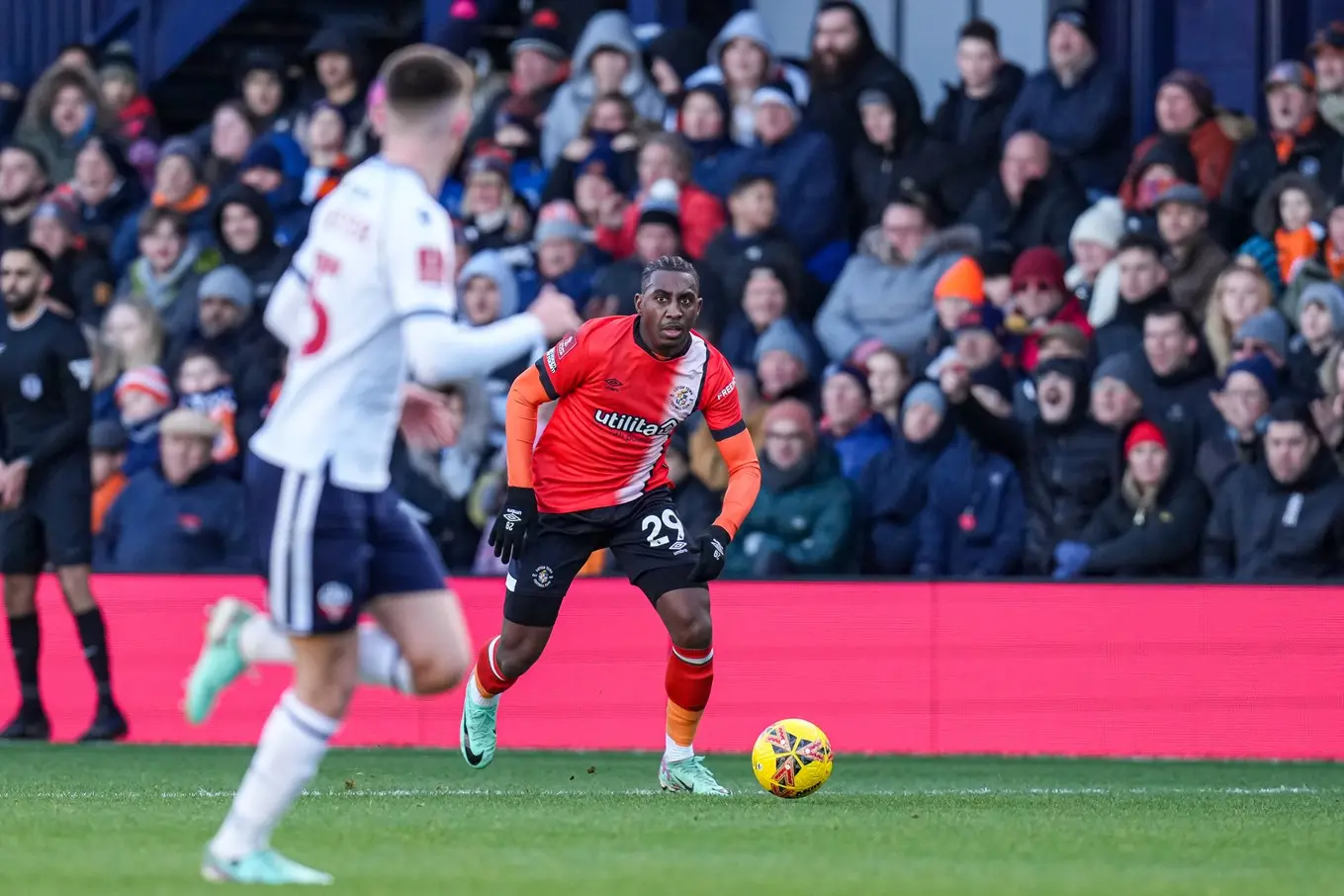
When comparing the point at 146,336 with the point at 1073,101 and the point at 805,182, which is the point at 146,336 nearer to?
the point at 805,182

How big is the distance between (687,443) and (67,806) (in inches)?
228

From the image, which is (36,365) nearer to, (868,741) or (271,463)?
(868,741)

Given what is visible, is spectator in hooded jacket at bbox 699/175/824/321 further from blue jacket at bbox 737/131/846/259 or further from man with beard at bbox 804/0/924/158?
man with beard at bbox 804/0/924/158

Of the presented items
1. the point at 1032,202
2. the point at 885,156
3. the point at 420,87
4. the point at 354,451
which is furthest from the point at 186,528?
the point at 420,87

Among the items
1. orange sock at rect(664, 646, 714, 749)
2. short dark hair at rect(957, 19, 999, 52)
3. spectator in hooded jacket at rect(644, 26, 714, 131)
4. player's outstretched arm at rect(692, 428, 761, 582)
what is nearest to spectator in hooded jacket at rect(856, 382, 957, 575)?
short dark hair at rect(957, 19, 999, 52)

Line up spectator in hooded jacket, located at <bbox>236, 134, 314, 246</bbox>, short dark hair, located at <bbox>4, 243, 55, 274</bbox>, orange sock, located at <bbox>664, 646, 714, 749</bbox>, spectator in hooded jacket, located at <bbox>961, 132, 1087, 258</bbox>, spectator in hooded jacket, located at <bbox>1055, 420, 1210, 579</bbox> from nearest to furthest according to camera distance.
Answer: orange sock, located at <bbox>664, 646, 714, 749</bbox> < spectator in hooded jacket, located at <bbox>1055, 420, 1210, 579</bbox> < short dark hair, located at <bbox>4, 243, 55, 274</bbox> < spectator in hooded jacket, located at <bbox>961, 132, 1087, 258</bbox> < spectator in hooded jacket, located at <bbox>236, 134, 314, 246</bbox>

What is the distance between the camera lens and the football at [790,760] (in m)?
9.52

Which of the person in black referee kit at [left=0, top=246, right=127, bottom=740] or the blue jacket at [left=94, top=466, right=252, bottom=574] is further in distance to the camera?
the blue jacket at [left=94, top=466, right=252, bottom=574]

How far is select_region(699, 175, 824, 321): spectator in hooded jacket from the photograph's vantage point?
14.7m

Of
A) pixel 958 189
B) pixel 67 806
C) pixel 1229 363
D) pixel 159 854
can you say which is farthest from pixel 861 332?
pixel 159 854

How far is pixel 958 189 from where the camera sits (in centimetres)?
1508

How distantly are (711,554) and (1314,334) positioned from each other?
4701mm

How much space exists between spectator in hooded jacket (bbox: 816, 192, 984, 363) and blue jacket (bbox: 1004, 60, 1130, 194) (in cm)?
96

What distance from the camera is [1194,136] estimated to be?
572 inches
